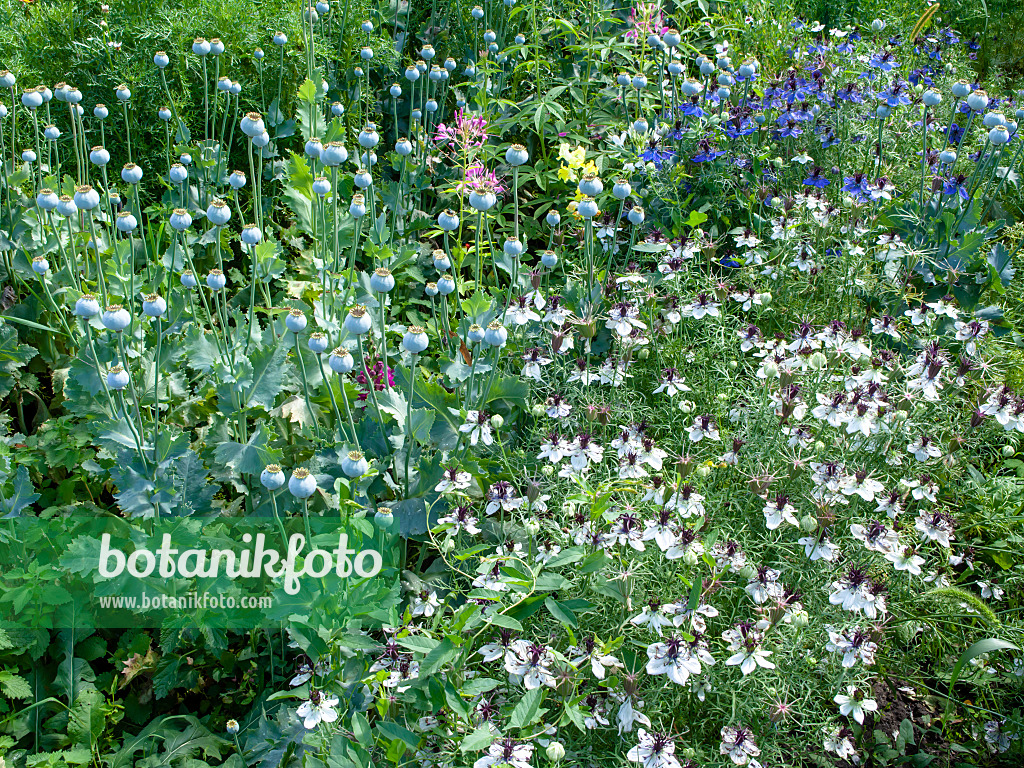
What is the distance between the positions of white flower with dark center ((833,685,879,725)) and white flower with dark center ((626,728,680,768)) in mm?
400

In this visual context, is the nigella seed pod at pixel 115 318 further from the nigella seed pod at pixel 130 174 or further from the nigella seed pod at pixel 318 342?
the nigella seed pod at pixel 130 174

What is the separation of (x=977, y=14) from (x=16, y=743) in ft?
19.0

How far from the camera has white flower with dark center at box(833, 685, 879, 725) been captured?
5.75 ft

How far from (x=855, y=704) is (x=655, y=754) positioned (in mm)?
476

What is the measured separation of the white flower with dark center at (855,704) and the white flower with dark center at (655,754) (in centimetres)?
40

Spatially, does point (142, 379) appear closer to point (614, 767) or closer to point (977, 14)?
point (614, 767)

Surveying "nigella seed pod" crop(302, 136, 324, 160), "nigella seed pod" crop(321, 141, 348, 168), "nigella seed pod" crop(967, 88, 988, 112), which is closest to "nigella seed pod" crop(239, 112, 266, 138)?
"nigella seed pod" crop(302, 136, 324, 160)

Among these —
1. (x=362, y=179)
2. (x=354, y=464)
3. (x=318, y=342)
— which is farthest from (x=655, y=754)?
(x=362, y=179)

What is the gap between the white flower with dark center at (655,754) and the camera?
162 cm

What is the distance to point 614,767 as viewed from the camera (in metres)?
1.79

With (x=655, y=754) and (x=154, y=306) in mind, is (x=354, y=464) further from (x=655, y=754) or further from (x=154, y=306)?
(x=655, y=754)

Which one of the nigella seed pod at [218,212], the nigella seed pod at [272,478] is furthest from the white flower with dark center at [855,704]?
the nigella seed pod at [218,212]

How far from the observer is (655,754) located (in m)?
1.63

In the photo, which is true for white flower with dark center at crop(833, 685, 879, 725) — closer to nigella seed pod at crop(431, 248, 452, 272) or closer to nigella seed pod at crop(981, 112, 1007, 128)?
nigella seed pod at crop(431, 248, 452, 272)
